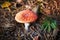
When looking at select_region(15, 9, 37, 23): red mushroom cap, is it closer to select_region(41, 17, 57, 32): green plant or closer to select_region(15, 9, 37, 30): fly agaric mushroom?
select_region(15, 9, 37, 30): fly agaric mushroom

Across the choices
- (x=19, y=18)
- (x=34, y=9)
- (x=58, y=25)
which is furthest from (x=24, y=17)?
(x=58, y=25)

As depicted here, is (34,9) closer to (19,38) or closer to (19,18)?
(19,18)

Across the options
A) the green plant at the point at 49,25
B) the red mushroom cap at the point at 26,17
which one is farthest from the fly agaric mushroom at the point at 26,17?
the green plant at the point at 49,25

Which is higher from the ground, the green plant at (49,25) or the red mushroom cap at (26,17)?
the red mushroom cap at (26,17)

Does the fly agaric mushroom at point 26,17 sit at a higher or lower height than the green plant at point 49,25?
higher

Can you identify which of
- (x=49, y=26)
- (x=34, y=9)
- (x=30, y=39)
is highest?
(x=34, y=9)

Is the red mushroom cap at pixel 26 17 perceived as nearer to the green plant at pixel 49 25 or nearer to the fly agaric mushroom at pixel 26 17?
the fly agaric mushroom at pixel 26 17

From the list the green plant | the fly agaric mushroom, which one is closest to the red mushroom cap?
the fly agaric mushroom

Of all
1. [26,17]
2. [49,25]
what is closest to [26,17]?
Result: [26,17]

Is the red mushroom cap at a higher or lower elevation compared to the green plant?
higher

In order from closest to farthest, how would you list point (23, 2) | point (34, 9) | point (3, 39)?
point (3, 39) → point (34, 9) → point (23, 2)

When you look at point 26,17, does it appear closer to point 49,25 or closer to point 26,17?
point 26,17
